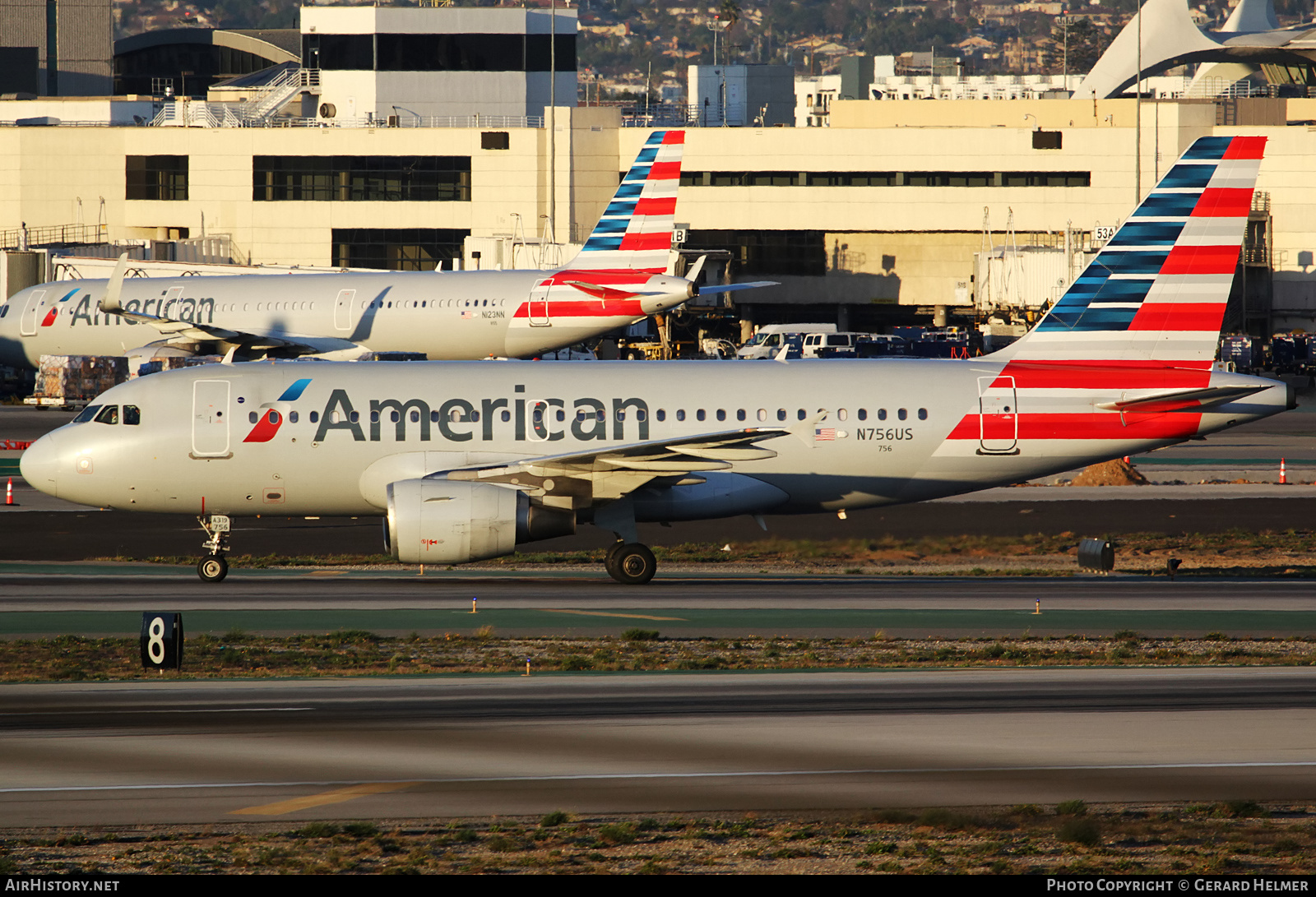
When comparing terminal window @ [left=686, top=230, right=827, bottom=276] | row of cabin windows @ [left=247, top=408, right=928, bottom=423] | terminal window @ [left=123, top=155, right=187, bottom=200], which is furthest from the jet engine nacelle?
terminal window @ [left=123, top=155, right=187, bottom=200]

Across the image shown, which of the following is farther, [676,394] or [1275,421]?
[1275,421]

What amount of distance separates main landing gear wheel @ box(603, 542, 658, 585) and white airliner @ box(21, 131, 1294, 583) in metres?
0.05

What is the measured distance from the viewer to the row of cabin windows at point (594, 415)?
29.2 meters

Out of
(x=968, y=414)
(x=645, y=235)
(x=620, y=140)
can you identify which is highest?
(x=620, y=140)

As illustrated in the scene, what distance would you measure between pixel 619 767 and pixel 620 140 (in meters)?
79.7

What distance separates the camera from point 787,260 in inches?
3718

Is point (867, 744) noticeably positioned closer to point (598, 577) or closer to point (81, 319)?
point (598, 577)

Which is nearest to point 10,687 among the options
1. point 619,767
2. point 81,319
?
point 619,767

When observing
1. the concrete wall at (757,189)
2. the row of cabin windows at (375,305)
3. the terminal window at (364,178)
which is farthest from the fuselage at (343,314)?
the concrete wall at (757,189)

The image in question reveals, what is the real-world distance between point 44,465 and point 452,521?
8659 mm

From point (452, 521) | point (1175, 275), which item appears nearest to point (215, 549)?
point (452, 521)

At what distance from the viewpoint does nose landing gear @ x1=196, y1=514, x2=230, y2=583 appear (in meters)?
28.9

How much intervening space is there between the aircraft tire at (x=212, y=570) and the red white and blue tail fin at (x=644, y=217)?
32.7 metres

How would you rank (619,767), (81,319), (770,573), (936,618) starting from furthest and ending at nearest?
(81,319) → (770,573) → (936,618) → (619,767)
